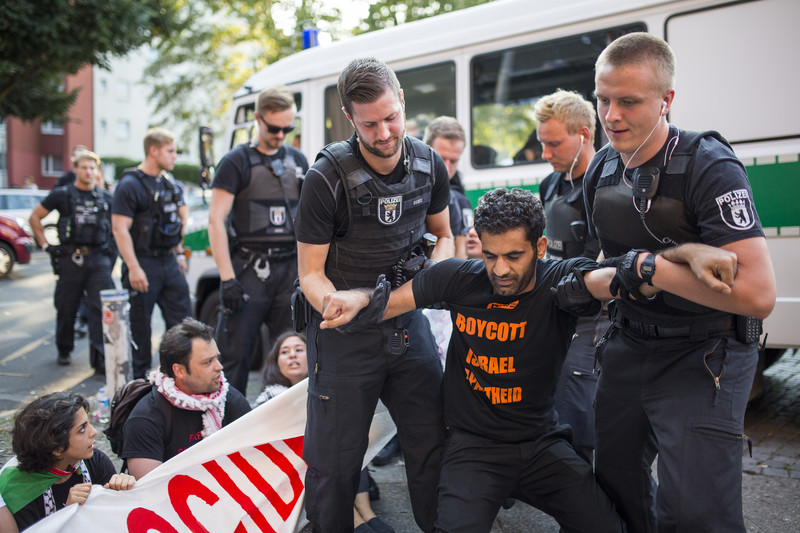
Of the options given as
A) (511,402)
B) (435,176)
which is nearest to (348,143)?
(435,176)

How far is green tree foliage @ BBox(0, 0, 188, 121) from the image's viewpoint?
10.5 meters

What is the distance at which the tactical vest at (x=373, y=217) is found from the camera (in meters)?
2.68

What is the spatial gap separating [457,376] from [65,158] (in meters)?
36.6

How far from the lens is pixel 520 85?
513 cm

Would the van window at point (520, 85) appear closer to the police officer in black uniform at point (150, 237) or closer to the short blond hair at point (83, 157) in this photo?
the police officer in black uniform at point (150, 237)

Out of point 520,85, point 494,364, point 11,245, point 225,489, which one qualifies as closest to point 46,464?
point 225,489

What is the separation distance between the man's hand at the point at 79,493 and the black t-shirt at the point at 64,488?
0.19 m

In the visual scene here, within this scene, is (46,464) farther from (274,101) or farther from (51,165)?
(51,165)

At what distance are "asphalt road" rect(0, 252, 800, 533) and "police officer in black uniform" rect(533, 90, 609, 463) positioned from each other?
2.20 feet

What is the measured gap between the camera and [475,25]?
523cm

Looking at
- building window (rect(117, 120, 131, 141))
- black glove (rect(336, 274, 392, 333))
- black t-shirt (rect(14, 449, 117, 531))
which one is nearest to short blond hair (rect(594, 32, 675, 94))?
black glove (rect(336, 274, 392, 333))

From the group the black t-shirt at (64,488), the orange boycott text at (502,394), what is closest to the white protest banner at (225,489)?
the black t-shirt at (64,488)

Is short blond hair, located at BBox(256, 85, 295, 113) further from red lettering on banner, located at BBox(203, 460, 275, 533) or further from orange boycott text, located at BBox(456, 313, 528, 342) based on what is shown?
red lettering on banner, located at BBox(203, 460, 275, 533)

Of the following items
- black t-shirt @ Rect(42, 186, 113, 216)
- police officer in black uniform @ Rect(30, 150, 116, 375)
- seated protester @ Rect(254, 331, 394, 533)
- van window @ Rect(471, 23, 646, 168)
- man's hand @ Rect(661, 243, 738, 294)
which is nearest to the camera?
man's hand @ Rect(661, 243, 738, 294)
